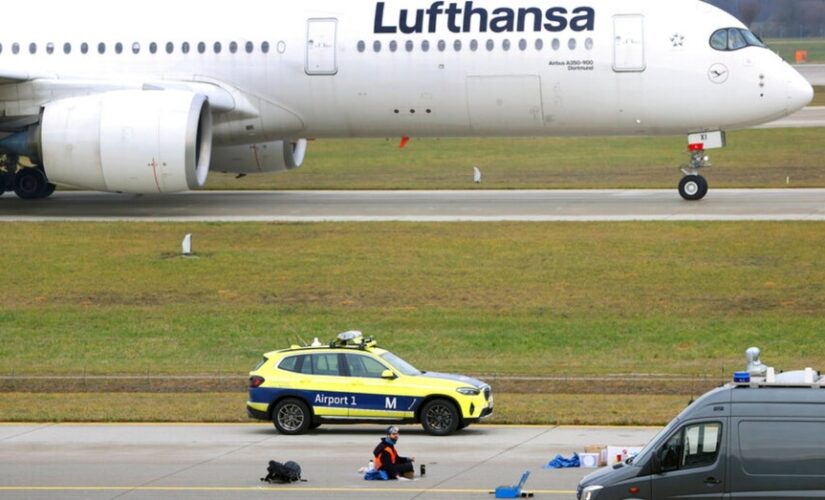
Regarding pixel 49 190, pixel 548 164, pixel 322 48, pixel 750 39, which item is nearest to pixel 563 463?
pixel 750 39

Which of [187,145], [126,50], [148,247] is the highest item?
[126,50]

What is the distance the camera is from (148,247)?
42.4 metres

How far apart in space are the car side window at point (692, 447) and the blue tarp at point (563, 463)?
4422mm

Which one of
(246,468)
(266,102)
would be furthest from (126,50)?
(246,468)

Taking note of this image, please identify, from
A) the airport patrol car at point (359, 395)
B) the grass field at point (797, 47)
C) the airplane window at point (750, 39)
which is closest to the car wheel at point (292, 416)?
the airport patrol car at point (359, 395)

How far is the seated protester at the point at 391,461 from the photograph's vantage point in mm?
21469

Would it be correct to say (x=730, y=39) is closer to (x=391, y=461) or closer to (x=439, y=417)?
(x=439, y=417)

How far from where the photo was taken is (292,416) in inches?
1001

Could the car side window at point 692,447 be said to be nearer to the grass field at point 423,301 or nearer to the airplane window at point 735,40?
the grass field at point 423,301

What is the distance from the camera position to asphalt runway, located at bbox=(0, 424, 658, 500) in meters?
20.9

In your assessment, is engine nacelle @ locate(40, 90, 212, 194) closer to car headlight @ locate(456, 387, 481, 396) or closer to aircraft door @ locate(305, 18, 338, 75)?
aircraft door @ locate(305, 18, 338, 75)

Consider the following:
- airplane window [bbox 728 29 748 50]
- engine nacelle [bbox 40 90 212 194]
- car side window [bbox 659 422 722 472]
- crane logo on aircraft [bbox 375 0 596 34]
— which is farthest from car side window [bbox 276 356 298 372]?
airplane window [bbox 728 29 748 50]

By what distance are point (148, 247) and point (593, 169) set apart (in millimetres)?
24723

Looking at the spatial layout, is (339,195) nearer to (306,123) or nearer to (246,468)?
(306,123)
